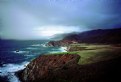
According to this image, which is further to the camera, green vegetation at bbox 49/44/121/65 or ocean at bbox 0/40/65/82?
ocean at bbox 0/40/65/82

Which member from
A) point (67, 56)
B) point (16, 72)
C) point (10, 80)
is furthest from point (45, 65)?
point (16, 72)

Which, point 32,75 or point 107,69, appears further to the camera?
point 32,75

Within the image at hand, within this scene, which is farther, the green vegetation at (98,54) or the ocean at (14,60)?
the ocean at (14,60)

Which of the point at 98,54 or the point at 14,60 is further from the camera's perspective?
the point at 14,60

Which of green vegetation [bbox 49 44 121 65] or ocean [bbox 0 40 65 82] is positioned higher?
green vegetation [bbox 49 44 121 65]

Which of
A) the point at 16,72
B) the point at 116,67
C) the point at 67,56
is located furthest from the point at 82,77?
the point at 16,72

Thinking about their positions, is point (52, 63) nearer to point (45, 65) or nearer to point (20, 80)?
point (45, 65)

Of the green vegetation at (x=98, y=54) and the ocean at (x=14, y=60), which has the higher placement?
the green vegetation at (x=98, y=54)

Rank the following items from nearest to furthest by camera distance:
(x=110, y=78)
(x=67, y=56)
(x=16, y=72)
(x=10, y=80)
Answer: (x=110, y=78), (x=67, y=56), (x=10, y=80), (x=16, y=72)

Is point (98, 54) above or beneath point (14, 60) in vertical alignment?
above

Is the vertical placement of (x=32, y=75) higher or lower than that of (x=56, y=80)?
lower

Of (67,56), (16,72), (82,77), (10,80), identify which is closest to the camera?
(82,77)
